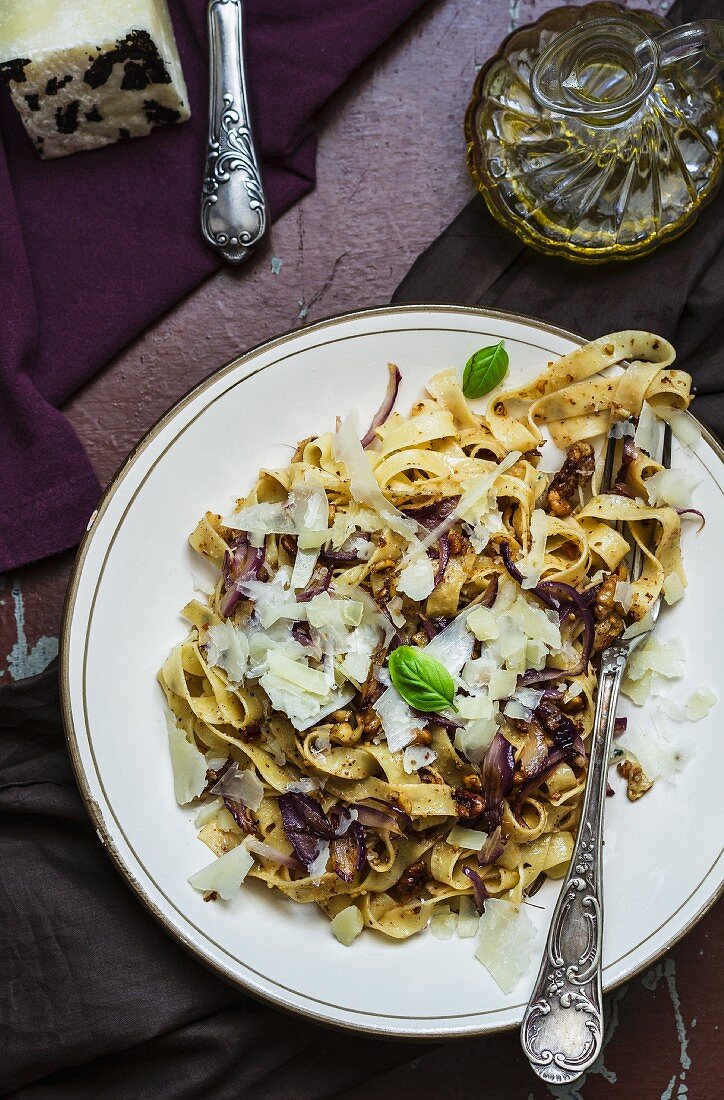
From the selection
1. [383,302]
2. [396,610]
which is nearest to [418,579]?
[396,610]

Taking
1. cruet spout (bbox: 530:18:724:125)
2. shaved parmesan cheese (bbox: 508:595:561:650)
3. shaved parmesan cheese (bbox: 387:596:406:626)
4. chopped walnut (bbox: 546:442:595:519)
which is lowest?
shaved parmesan cheese (bbox: 387:596:406:626)

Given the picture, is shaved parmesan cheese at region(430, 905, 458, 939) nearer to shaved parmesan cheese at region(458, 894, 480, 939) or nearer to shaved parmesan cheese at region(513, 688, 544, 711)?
shaved parmesan cheese at region(458, 894, 480, 939)

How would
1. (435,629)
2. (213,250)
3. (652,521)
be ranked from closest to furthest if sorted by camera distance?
(435,629)
(652,521)
(213,250)

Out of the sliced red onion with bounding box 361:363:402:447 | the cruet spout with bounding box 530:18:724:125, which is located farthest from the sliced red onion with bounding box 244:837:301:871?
the cruet spout with bounding box 530:18:724:125

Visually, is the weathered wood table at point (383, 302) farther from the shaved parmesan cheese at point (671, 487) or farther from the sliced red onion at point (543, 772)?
the shaved parmesan cheese at point (671, 487)

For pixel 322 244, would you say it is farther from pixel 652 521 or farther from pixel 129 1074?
pixel 129 1074

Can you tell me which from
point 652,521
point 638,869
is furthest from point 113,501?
point 638,869
